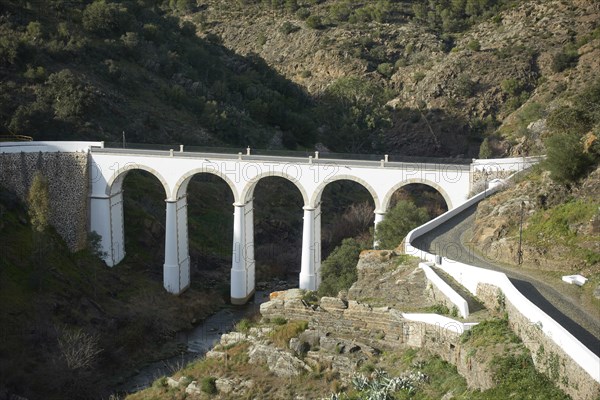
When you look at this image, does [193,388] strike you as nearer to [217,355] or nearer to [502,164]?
[217,355]

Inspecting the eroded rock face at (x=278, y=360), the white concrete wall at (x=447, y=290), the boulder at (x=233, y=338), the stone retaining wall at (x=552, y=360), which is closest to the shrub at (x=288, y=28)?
the white concrete wall at (x=447, y=290)

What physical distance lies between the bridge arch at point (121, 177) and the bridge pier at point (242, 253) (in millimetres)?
4001

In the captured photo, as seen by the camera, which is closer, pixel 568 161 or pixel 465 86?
pixel 568 161

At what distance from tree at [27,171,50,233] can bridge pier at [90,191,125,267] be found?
3948 millimetres

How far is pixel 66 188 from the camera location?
41844mm

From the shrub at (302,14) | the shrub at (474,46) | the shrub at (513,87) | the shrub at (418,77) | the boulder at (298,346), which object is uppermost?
the shrub at (302,14)

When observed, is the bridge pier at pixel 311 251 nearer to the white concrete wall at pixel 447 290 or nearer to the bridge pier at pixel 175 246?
the bridge pier at pixel 175 246

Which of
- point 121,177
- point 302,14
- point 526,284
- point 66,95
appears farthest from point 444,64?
point 526,284

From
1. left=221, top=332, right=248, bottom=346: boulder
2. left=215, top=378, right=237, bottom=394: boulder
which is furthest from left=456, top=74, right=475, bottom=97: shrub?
left=215, top=378, right=237, bottom=394: boulder

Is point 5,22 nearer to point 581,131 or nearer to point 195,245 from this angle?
point 195,245

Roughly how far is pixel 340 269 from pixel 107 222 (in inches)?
556

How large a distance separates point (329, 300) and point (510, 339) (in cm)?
735

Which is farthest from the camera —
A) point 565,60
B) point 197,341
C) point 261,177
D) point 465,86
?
point 465,86

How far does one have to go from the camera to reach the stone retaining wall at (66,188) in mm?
41469
